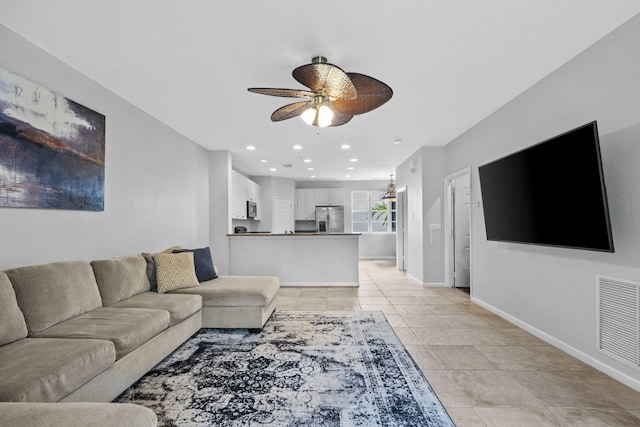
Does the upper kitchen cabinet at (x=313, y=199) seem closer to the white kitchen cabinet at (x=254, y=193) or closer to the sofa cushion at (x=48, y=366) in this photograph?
the white kitchen cabinet at (x=254, y=193)

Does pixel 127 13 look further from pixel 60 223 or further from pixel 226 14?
pixel 60 223

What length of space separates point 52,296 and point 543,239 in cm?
404

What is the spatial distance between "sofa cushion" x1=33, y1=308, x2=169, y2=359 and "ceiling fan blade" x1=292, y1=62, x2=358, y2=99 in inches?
84.5

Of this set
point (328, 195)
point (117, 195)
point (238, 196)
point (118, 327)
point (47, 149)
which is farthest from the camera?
point (328, 195)

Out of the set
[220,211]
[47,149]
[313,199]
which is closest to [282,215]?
[313,199]

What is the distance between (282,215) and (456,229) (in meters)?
5.41

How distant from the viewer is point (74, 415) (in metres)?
1.16

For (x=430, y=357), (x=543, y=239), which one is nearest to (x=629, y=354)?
(x=543, y=239)

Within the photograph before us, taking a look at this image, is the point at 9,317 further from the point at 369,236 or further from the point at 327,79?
the point at 369,236

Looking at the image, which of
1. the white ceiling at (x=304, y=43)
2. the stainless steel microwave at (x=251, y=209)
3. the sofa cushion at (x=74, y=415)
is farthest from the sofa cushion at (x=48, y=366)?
the stainless steel microwave at (x=251, y=209)

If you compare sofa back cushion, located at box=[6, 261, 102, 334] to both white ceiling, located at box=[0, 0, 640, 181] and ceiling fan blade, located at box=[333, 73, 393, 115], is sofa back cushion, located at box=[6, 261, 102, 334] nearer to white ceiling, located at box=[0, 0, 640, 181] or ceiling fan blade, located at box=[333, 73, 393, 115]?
white ceiling, located at box=[0, 0, 640, 181]

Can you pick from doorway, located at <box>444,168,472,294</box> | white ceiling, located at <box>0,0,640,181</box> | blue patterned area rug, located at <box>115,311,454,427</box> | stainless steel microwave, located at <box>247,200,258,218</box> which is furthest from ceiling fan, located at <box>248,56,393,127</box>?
stainless steel microwave, located at <box>247,200,258,218</box>

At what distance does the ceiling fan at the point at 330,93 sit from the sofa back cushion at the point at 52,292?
198cm

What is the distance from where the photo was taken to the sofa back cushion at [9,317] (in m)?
1.93
